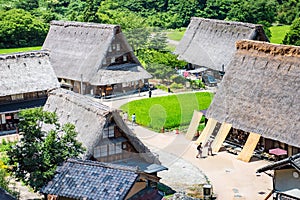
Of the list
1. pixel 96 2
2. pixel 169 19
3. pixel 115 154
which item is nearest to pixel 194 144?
pixel 115 154

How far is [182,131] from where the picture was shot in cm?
3212

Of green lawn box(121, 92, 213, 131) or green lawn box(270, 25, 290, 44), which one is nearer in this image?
green lawn box(121, 92, 213, 131)

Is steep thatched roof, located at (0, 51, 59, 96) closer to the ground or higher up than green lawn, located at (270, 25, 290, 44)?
higher up

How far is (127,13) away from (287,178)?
44.4m

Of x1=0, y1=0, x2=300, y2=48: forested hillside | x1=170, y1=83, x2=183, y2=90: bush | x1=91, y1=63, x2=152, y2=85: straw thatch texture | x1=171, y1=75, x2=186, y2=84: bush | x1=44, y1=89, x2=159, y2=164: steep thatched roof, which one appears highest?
x1=44, y1=89, x2=159, y2=164: steep thatched roof

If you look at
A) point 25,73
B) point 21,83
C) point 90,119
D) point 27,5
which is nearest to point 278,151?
point 90,119

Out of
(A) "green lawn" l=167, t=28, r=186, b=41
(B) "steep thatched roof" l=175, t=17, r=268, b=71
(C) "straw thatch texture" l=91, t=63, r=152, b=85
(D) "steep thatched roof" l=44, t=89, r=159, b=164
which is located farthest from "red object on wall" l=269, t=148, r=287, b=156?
(A) "green lawn" l=167, t=28, r=186, b=41

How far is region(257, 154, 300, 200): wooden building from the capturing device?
1723 cm

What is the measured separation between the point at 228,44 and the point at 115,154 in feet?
68.6

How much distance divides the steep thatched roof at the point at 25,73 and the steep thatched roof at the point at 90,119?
6.89 metres

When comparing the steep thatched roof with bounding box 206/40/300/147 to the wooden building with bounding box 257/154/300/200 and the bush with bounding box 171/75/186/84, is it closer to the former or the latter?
the wooden building with bounding box 257/154/300/200

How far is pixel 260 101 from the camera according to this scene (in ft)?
94.4

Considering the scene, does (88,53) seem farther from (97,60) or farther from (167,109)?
(167,109)

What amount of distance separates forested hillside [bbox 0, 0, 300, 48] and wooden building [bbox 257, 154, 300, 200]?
35.0m
